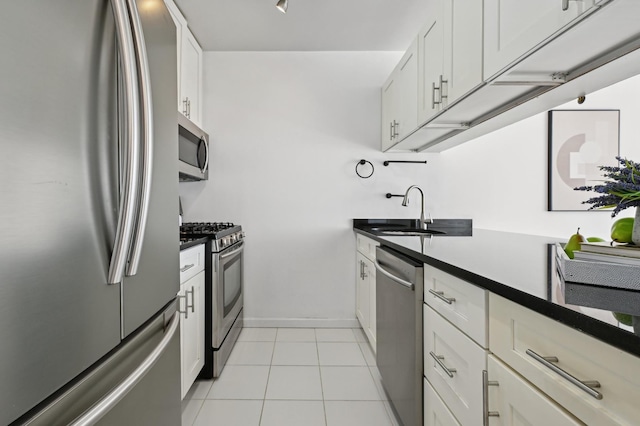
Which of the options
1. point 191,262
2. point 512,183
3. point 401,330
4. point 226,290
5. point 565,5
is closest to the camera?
point 565,5

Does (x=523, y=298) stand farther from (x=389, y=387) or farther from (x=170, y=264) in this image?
(x=389, y=387)

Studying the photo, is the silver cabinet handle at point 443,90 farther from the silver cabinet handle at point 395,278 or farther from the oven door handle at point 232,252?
the oven door handle at point 232,252

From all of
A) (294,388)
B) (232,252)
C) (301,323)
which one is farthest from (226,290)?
(301,323)

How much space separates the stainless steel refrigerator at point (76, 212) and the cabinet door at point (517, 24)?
118 centimetres

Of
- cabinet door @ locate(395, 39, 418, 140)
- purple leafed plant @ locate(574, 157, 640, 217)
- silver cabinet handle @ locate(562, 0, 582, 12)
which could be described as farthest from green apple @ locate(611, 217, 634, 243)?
cabinet door @ locate(395, 39, 418, 140)

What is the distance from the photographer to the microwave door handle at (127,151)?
0.70 meters

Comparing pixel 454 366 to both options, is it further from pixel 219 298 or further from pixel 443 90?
pixel 219 298

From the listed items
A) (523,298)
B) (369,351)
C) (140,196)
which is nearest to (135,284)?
(140,196)

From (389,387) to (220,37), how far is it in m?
2.94

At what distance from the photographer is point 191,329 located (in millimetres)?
1936

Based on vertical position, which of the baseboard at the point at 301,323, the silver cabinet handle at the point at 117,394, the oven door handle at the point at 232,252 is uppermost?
the oven door handle at the point at 232,252

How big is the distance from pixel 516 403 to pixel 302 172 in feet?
8.83

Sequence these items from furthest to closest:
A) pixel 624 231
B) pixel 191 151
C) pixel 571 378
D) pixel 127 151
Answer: pixel 191 151, pixel 624 231, pixel 127 151, pixel 571 378

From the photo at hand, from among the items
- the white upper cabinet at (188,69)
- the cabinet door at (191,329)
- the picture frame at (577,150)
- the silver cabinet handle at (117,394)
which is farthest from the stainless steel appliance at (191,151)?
the picture frame at (577,150)
